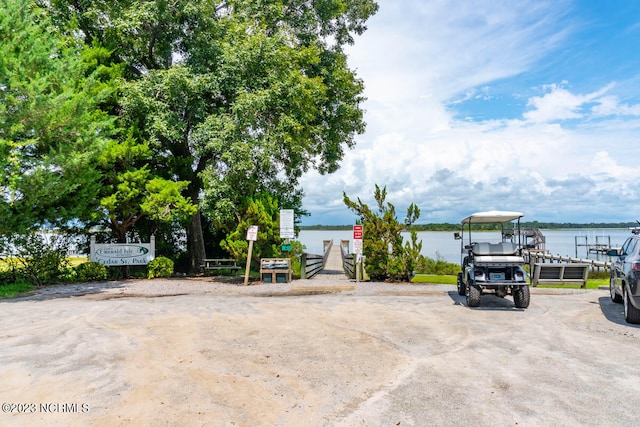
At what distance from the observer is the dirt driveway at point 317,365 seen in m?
4.79

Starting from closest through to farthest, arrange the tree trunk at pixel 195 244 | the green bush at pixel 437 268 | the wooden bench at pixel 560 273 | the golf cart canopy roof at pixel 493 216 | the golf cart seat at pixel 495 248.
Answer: the golf cart seat at pixel 495 248
the golf cart canopy roof at pixel 493 216
the wooden bench at pixel 560 273
the tree trunk at pixel 195 244
the green bush at pixel 437 268

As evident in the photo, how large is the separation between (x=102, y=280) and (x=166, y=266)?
257 centimetres

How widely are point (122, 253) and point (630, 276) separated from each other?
1775 cm

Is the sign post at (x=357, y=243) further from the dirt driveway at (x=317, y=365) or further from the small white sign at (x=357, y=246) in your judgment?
the dirt driveway at (x=317, y=365)

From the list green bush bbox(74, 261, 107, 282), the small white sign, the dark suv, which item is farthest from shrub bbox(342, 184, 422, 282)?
green bush bbox(74, 261, 107, 282)

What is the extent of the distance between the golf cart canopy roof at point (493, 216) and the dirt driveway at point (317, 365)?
2520 millimetres

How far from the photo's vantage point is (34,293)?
14531 millimetres

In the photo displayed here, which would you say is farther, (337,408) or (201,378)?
(201,378)

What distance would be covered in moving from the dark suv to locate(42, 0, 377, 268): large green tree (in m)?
12.0

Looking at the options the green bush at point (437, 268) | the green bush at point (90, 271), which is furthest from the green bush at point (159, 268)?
the green bush at point (437, 268)

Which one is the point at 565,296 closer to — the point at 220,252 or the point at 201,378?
the point at 201,378

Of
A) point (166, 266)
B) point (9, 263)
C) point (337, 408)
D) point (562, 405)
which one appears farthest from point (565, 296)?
point (9, 263)

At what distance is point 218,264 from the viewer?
71.1 ft

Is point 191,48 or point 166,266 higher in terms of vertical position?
point 191,48
